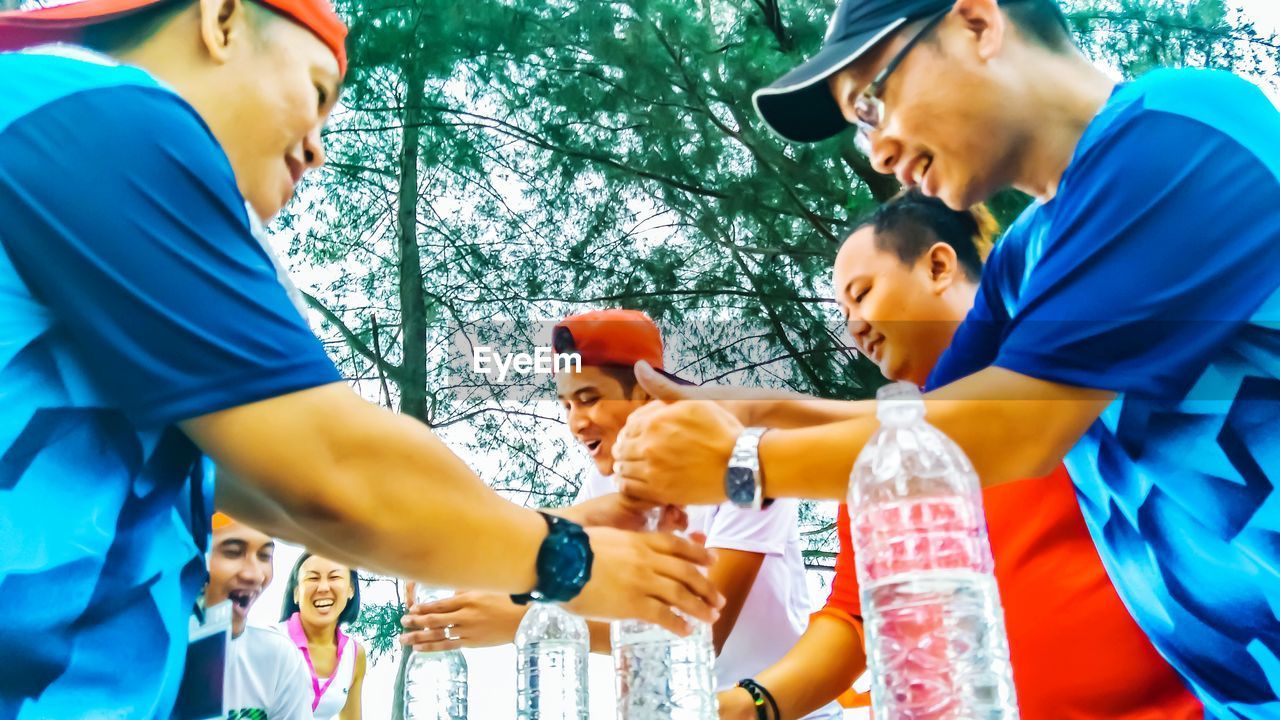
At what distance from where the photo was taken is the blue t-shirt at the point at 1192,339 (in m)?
0.90

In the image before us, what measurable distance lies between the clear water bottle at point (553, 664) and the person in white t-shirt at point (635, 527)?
0.06 metres

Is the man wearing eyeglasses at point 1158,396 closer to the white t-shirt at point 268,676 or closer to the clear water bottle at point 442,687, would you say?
the clear water bottle at point 442,687

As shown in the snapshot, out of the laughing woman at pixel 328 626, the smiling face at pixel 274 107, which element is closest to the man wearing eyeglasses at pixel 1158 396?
the smiling face at pixel 274 107

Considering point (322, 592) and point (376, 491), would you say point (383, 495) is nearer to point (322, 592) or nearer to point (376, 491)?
point (376, 491)

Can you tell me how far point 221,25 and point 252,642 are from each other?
6.25 feet

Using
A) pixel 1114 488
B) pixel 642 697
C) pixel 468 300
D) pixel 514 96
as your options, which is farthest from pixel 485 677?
pixel 514 96

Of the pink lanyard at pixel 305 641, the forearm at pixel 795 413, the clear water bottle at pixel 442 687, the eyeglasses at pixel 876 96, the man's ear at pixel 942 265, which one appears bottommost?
the clear water bottle at pixel 442 687

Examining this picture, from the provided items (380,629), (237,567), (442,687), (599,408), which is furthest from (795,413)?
(380,629)

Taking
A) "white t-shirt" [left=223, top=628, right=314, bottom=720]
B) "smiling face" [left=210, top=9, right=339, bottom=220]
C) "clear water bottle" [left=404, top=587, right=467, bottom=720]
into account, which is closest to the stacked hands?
"smiling face" [left=210, top=9, right=339, bottom=220]

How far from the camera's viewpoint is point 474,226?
3.09m

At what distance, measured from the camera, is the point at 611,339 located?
2000mm

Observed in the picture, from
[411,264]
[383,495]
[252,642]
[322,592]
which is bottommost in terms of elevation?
[383,495]

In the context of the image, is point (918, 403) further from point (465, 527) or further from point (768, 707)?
point (768, 707)

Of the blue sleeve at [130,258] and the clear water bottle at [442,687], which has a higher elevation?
the blue sleeve at [130,258]
